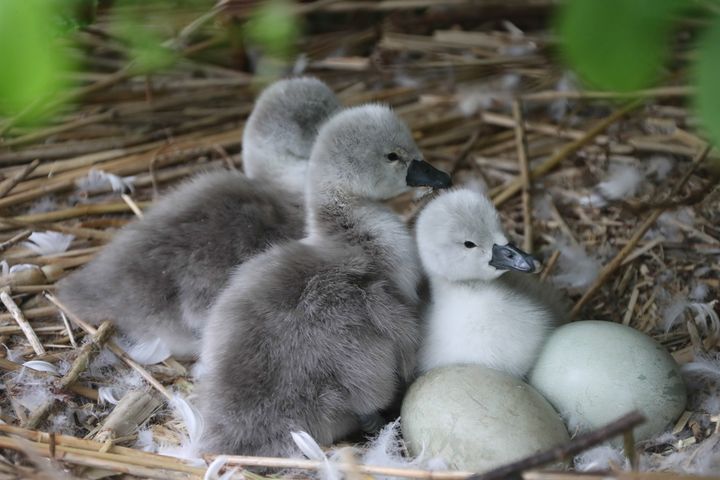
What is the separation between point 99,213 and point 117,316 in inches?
27.2

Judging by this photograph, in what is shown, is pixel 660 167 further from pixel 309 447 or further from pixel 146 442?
pixel 146 442

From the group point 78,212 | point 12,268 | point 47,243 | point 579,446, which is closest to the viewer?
point 579,446

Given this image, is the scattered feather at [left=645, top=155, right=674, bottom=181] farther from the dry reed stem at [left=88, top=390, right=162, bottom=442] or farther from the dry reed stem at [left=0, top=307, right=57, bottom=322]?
the dry reed stem at [left=0, top=307, right=57, bottom=322]

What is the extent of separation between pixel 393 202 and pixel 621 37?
7.58ft

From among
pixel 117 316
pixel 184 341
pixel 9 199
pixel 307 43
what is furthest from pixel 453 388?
pixel 307 43

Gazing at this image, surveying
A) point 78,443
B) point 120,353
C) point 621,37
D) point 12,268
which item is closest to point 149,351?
point 120,353

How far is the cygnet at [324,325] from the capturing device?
1801mm

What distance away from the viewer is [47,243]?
2.59 metres

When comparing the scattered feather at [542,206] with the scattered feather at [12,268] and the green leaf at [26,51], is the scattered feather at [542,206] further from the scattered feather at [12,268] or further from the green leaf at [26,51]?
the green leaf at [26,51]

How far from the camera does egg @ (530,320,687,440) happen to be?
1834 millimetres

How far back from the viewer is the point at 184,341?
2207 millimetres

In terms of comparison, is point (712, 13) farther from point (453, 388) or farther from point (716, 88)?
point (453, 388)

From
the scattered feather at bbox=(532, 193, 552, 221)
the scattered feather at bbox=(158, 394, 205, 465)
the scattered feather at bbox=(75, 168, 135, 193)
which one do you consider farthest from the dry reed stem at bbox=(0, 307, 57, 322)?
the scattered feather at bbox=(532, 193, 552, 221)

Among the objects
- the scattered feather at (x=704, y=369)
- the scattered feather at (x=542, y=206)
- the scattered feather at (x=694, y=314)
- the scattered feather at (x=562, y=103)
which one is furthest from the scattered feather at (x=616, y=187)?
the scattered feather at (x=704, y=369)
